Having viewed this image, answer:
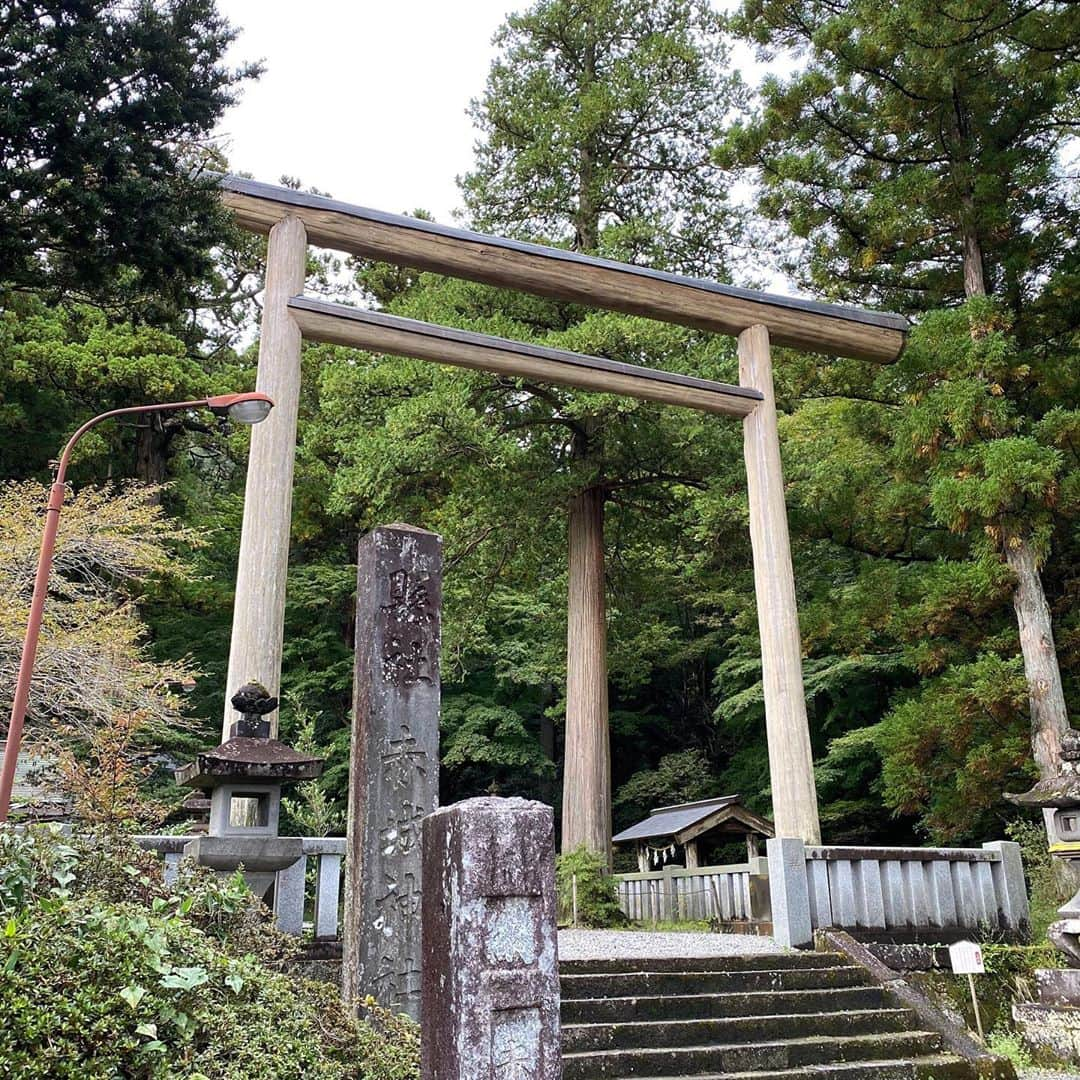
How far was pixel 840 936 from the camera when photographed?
685 centimetres

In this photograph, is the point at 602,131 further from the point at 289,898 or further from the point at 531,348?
the point at 289,898

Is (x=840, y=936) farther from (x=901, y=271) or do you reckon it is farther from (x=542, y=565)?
(x=542, y=565)

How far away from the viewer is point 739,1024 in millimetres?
5418

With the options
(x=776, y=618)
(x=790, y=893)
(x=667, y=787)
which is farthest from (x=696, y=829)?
(x=667, y=787)

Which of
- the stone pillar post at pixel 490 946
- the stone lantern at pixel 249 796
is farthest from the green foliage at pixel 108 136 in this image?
the stone pillar post at pixel 490 946

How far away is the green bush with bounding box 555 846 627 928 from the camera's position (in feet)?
34.1

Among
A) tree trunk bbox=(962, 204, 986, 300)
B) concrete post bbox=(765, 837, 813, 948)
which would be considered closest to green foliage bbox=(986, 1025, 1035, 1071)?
concrete post bbox=(765, 837, 813, 948)

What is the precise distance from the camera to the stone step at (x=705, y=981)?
5602mm

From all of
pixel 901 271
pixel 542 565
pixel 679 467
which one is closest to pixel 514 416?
pixel 679 467

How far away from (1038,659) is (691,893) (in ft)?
15.0

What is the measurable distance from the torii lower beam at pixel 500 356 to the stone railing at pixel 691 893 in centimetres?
468

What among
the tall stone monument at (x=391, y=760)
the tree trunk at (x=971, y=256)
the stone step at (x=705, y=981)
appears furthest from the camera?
the tree trunk at (x=971, y=256)

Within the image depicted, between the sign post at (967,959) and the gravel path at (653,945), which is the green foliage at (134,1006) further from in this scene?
the sign post at (967,959)

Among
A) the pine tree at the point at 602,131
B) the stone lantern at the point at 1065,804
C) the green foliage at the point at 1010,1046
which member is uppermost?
the pine tree at the point at 602,131
